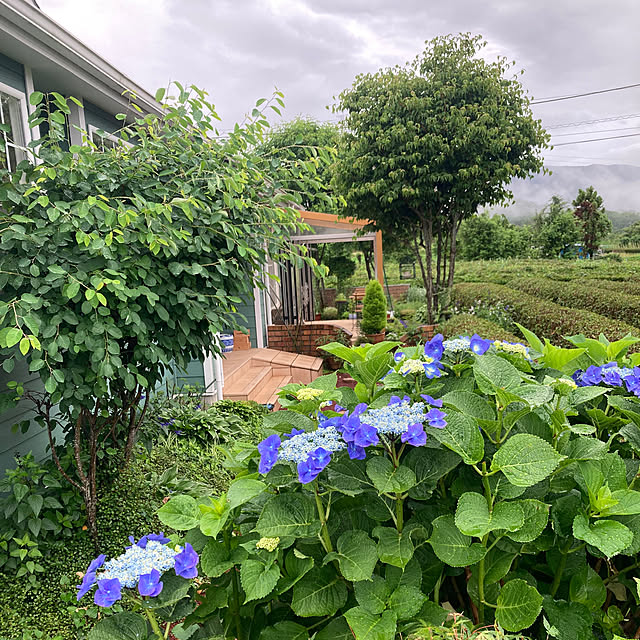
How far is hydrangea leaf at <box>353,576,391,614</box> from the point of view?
834 mm

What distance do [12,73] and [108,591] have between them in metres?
3.41

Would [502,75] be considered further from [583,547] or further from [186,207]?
[583,547]

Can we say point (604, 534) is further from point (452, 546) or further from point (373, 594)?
point (373, 594)

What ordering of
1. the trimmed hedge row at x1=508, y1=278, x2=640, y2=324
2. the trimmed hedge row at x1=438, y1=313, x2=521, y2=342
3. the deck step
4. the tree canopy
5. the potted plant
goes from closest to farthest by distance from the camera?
1. the deck step
2. the trimmed hedge row at x1=438, y1=313, x2=521, y2=342
3. the tree canopy
4. the potted plant
5. the trimmed hedge row at x1=508, y1=278, x2=640, y2=324

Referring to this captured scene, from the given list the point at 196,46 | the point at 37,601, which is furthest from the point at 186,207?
the point at 196,46

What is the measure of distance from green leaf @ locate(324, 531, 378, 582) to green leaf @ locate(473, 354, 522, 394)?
366 mm

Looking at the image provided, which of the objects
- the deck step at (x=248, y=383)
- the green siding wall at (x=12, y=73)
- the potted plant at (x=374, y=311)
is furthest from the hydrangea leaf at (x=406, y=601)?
the potted plant at (x=374, y=311)

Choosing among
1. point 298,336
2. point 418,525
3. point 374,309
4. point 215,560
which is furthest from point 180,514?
point 298,336

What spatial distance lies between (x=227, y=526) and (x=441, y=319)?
8.76 metres

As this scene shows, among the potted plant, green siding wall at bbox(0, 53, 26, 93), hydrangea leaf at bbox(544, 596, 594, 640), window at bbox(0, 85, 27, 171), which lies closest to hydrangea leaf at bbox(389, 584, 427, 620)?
hydrangea leaf at bbox(544, 596, 594, 640)

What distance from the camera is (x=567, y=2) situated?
26.7 meters

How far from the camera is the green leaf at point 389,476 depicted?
2.71 feet

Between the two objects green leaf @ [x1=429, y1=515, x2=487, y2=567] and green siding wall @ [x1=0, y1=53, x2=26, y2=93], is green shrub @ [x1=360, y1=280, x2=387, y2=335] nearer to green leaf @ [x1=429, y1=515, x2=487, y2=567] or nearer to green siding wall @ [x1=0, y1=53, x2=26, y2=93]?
green siding wall @ [x1=0, y1=53, x2=26, y2=93]

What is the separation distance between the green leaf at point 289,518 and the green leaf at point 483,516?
0.25 meters
